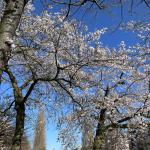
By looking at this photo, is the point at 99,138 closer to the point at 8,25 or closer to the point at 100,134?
the point at 100,134

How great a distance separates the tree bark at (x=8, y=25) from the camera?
19.3ft

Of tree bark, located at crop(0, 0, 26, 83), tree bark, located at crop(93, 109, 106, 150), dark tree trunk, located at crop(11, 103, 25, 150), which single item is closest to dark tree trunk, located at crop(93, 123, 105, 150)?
tree bark, located at crop(93, 109, 106, 150)

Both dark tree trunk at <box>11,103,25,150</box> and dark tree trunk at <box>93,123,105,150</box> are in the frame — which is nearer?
dark tree trunk at <box>11,103,25,150</box>

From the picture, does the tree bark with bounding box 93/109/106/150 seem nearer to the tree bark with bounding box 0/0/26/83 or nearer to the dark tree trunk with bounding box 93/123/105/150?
the dark tree trunk with bounding box 93/123/105/150

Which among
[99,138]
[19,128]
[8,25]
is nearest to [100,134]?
[99,138]

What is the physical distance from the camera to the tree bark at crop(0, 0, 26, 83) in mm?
5883

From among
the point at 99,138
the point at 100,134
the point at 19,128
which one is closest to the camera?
the point at 19,128

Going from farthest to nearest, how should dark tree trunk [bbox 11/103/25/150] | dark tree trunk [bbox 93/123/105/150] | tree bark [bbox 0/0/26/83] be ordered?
dark tree trunk [bbox 93/123/105/150], dark tree trunk [bbox 11/103/25/150], tree bark [bbox 0/0/26/83]

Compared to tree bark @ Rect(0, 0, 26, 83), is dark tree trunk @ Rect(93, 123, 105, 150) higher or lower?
higher

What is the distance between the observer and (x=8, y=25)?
6078mm

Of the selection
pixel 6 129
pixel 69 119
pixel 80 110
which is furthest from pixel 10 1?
pixel 6 129

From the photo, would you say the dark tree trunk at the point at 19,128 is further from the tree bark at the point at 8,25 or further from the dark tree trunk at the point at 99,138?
the tree bark at the point at 8,25

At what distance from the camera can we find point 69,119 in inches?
910

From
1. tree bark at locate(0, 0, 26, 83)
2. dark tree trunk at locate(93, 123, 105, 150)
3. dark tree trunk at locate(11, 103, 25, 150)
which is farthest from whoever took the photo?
dark tree trunk at locate(93, 123, 105, 150)
